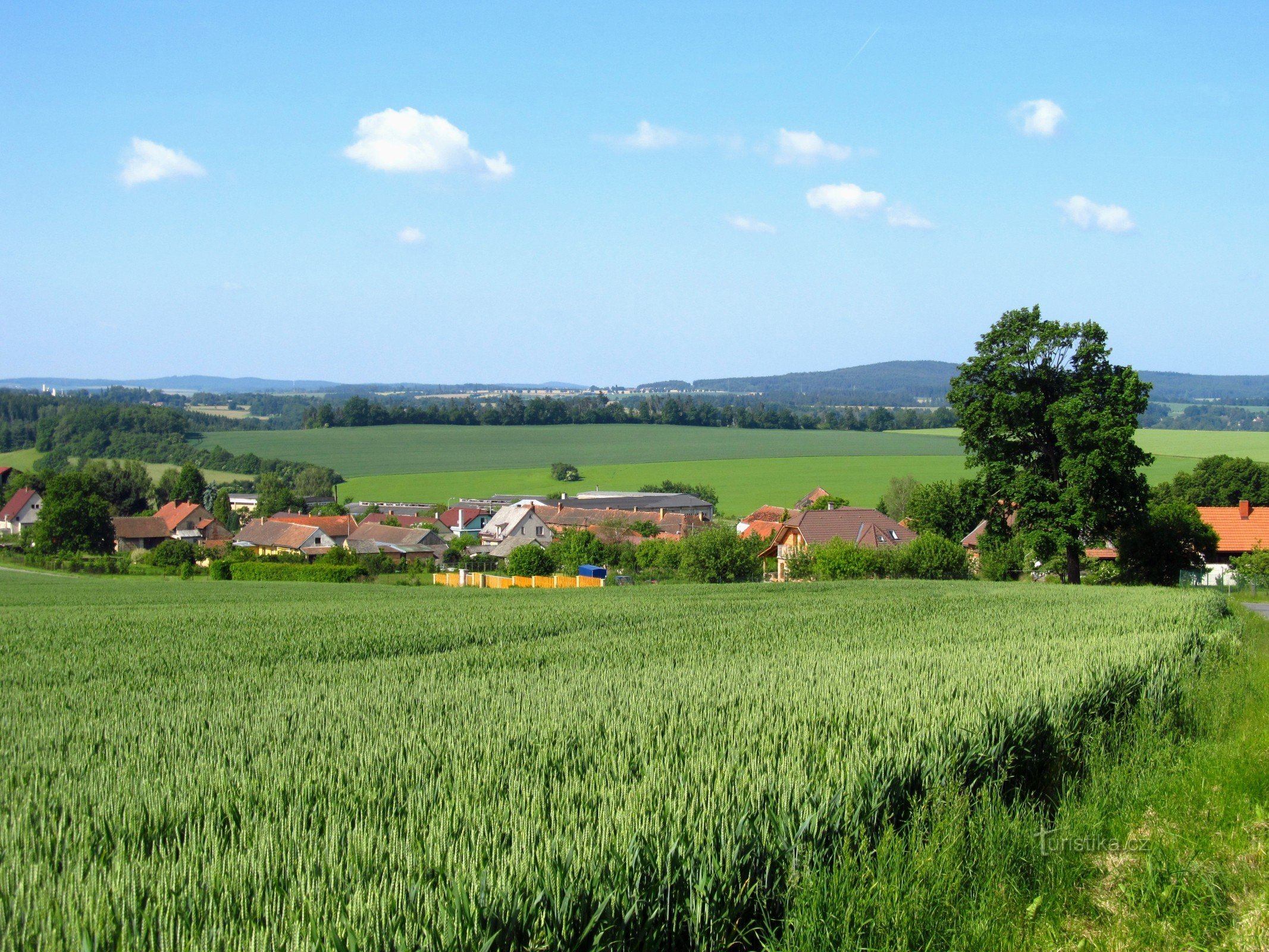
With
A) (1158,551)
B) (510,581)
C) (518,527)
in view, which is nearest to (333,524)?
(518,527)

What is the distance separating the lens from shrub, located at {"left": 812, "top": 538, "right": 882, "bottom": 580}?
4875 cm

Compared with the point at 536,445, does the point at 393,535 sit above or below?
below

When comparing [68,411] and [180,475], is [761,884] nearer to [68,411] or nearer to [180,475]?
[180,475]

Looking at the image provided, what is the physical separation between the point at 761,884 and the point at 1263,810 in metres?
4.39

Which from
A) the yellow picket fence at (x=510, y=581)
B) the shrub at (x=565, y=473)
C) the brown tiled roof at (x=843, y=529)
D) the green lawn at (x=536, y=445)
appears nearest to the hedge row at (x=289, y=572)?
the yellow picket fence at (x=510, y=581)

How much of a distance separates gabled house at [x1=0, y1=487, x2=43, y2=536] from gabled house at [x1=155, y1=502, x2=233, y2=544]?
52.3ft

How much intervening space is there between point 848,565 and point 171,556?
149ft

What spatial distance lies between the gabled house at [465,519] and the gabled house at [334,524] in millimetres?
10538

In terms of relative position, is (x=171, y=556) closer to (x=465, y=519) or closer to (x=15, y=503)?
(x=465, y=519)

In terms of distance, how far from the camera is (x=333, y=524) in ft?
288

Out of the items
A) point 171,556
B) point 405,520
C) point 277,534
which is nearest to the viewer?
point 171,556

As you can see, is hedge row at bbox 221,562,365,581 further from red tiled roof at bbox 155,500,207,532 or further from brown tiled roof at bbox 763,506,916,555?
red tiled roof at bbox 155,500,207,532

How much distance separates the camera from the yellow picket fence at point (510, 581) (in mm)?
46656

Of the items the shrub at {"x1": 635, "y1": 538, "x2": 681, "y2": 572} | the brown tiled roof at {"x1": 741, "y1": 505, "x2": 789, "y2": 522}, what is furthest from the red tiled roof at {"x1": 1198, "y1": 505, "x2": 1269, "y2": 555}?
the brown tiled roof at {"x1": 741, "y1": 505, "x2": 789, "y2": 522}
